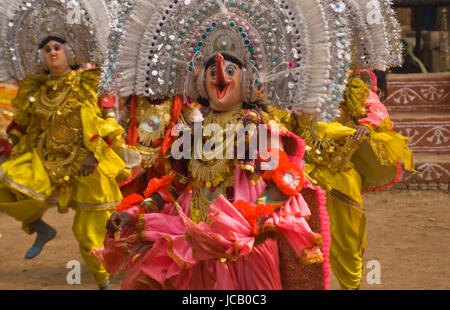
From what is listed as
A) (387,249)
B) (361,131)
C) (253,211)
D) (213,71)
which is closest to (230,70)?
(213,71)

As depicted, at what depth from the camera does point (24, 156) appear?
5.85 m

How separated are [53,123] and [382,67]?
261 centimetres

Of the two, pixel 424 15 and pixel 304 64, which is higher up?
pixel 424 15

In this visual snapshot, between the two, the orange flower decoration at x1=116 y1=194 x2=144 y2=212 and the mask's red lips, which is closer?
the mask's red lips

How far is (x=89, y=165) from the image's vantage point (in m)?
5.71

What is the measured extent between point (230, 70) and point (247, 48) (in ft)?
0.44

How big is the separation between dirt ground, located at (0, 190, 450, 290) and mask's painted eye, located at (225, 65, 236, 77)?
10.3 feet

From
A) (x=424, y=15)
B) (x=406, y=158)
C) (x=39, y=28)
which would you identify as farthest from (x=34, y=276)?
(x=424, y=15)

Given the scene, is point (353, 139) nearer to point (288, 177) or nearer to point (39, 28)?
point (288, 177)

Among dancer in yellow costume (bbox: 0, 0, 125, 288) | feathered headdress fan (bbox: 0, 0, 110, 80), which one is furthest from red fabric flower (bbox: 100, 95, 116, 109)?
feathered headdress fan (bbox: 0, 0, 110, 80)

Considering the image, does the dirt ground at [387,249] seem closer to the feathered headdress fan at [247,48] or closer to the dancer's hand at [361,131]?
the dancer's hand at [361,131]

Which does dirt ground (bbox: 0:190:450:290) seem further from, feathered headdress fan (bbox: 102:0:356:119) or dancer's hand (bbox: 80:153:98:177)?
feathered headdress fan (bbox: 102:0:356:119)

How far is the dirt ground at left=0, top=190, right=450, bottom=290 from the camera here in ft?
20.7

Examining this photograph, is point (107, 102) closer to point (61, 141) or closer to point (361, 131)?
point (61, 141)
